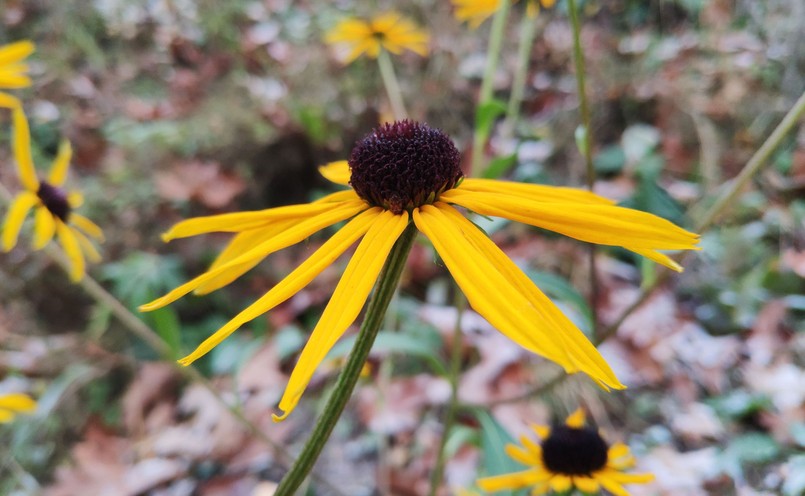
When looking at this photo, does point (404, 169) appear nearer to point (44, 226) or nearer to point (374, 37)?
point (44, 226)

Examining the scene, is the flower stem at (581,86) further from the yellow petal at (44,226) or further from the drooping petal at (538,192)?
the yellow petal at (44,226)

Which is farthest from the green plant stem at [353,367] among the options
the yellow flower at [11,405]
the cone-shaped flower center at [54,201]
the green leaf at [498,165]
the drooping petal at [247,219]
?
the cone-shaped flower center at [54,201]

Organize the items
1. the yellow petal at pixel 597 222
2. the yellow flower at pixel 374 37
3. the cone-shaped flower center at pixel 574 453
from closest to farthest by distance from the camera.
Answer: the yellow petal at pixel 597 222, the cone-shaped flower center at pixel 574 453, the yellow flower at pixel 374 37

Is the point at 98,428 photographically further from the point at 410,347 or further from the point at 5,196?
the point at 410,347

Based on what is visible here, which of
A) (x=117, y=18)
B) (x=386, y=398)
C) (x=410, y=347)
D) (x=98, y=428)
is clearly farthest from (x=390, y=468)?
(x=117, y=18)

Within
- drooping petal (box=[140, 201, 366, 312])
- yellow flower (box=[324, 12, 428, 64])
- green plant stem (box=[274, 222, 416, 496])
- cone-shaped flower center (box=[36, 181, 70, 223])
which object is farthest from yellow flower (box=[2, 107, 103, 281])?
yellow flower (box=[324, 12, 428, 64])

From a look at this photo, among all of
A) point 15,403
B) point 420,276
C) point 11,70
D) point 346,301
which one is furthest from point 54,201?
point 420,276
